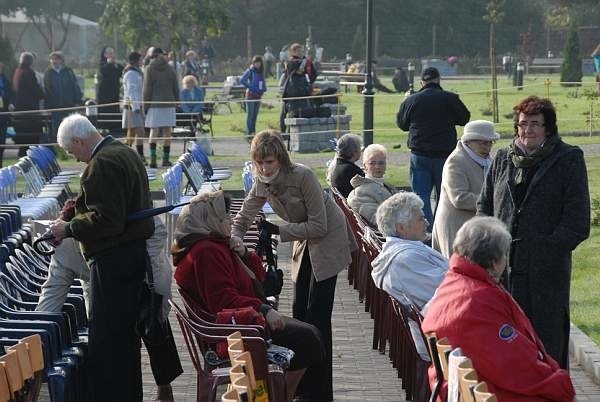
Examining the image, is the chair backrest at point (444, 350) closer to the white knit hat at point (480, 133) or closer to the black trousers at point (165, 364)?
the black trousers at point (165, 364)

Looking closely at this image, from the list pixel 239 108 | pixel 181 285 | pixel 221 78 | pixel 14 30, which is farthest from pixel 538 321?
pixel 14 30

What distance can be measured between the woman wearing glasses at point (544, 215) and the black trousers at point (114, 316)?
205 cm

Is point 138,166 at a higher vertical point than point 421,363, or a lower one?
higher

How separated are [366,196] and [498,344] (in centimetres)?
539

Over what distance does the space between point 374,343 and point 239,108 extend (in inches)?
1232

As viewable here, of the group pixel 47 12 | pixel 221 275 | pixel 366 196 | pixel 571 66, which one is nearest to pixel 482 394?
pixel 221 275

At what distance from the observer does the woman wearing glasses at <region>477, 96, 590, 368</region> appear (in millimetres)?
7590

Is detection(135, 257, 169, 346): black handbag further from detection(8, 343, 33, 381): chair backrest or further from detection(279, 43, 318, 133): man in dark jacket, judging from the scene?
detection(279, 43, 318, 133): man in dark jacket

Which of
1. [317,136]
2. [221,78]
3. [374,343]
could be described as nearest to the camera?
[374,343]

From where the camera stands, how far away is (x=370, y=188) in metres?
11.7

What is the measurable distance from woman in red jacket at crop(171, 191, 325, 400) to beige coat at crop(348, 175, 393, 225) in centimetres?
344

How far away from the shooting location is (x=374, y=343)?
10586 millimetres

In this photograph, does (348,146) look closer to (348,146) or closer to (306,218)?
(348,146)

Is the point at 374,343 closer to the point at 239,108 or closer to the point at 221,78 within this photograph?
the point at 239,108
